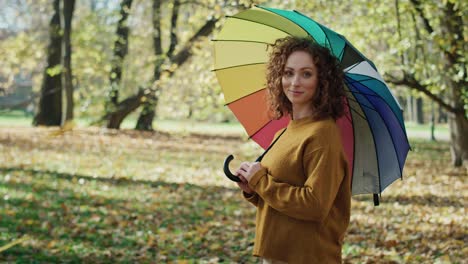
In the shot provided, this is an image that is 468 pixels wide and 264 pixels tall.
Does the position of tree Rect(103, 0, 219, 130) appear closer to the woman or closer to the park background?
the park background

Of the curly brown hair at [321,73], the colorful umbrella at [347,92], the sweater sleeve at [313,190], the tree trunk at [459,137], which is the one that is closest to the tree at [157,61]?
the tree trunk at [459,137]

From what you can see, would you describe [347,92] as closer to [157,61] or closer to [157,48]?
[157,61]

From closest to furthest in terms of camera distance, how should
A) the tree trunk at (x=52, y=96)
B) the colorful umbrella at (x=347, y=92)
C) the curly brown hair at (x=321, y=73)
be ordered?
the curly brown hair at (x=321, y=73) → the colorful umbrella at (x=347, y=92) → the tree trunk at (x=52, y=96)

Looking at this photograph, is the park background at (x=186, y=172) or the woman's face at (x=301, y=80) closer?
the woman's face at (x=301, y=80)

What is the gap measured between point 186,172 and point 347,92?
11.1 meters

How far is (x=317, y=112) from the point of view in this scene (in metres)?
2.66

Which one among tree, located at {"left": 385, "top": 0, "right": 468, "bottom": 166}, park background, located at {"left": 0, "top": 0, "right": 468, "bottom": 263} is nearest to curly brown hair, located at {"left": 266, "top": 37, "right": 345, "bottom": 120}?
park background, located at {"left": 0, "top": 0, "right": 468, "bottom": 263}

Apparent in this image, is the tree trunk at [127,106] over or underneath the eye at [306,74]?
underneath

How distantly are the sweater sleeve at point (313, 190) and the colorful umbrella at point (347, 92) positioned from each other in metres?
0.64

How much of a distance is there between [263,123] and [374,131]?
2.05 ft

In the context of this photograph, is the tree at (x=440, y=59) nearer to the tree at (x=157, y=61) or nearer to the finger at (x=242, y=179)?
the tree at (x=157, y=61)

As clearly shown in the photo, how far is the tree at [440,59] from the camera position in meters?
Result: 10.6

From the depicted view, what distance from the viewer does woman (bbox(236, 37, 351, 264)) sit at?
8.20ft

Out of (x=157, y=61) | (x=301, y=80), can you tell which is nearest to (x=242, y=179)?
(x=301, y=80)
